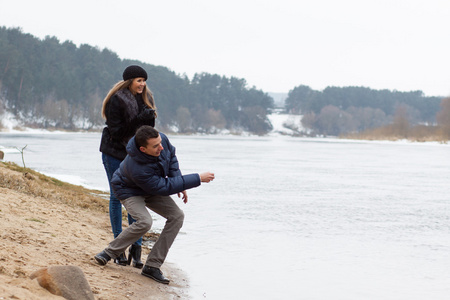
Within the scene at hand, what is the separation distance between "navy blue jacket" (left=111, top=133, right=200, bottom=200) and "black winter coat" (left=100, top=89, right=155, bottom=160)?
43 centimetres

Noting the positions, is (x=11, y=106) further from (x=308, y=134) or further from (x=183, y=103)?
(x=308, y=134)

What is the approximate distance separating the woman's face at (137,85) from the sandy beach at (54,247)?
170 cm

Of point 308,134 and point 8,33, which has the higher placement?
point 8,33

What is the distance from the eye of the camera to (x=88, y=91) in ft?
380

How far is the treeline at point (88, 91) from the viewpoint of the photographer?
9825 centimetres

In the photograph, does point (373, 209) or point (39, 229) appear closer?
point (39, 229)

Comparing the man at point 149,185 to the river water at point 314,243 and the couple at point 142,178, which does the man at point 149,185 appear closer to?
the couple at point 142,178

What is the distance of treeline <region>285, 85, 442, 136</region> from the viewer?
16688 centimetres

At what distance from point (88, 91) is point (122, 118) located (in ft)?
375

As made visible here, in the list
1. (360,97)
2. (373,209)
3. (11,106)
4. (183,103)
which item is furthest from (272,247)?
(360,97)

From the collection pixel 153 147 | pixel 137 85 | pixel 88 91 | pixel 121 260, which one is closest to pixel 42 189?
pixel 121 260

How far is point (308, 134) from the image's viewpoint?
164 metres

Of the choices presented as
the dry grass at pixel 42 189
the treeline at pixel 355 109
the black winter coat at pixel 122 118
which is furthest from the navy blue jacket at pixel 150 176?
the treeline at pixel 355 109

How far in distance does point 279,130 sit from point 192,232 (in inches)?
6240
